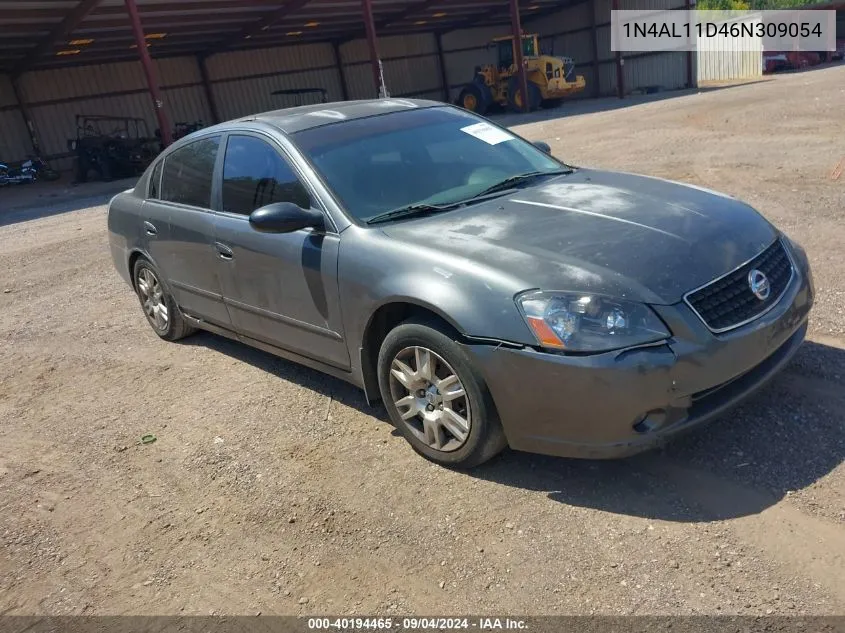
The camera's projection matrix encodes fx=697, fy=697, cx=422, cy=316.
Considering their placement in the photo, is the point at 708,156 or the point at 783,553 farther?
the point at 708,156

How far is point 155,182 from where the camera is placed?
5293mm

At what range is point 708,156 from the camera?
10398 millimetres

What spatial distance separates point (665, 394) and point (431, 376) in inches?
41.0

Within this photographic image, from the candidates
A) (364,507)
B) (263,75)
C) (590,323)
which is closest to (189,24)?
(263,75)

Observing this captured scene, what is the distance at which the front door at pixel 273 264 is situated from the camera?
370 cm

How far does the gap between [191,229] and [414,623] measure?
3.10 metres

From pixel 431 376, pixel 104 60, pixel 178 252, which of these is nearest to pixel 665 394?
pixel 431 376

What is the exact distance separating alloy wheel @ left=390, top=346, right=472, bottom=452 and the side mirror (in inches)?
34.4

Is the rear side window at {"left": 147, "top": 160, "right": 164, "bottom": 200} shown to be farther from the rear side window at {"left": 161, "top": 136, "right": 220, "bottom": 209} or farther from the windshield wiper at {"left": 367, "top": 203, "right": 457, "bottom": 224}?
the windshield wiper at {"left": 367, "top": 203, "right": 457, "bottom": 224}

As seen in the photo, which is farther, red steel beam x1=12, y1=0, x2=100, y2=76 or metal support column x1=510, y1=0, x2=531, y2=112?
metal support column x1=510, y1=0, x2=531, y2=112

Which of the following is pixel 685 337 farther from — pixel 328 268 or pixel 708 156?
pixel 708 156

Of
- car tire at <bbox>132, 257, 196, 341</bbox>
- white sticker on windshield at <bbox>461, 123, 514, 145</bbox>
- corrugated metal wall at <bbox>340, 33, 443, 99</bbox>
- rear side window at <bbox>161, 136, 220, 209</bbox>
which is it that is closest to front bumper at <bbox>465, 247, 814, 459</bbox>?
white sticker on windshield at <bbox>461, 123, 514, 145</bbox>

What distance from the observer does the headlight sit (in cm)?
276

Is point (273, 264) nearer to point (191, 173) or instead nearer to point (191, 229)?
point (191, 229)
